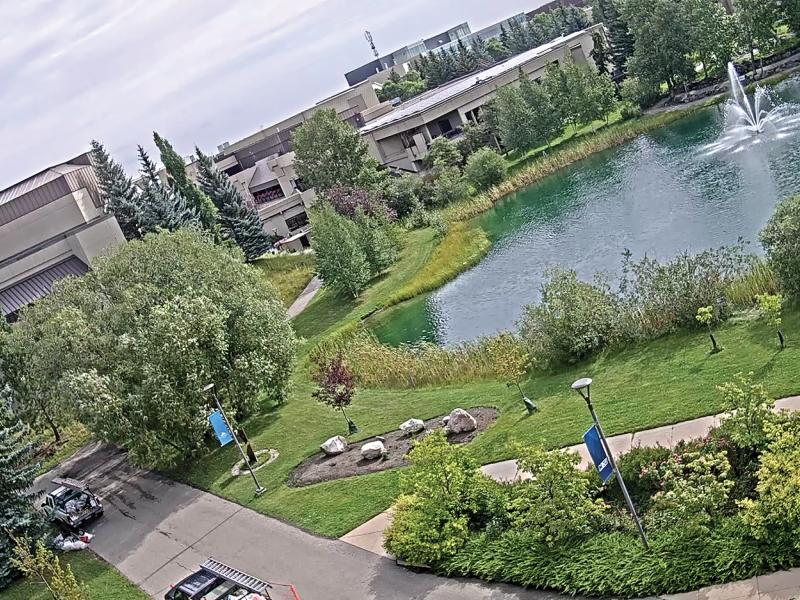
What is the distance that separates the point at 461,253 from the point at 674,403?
87.2ft

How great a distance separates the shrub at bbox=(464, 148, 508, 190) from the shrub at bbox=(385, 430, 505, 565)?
4158cm

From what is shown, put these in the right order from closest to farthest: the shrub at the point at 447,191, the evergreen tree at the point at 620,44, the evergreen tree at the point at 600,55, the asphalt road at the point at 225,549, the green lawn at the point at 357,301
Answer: the asphalt road at the point at 225,549, the green lawn at the point at 357,301, the shrub at the point at 447,191, the evergreen tree at the point at 620,44, the evergreen tree at the point at 600,55

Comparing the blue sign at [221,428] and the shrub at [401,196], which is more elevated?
the shrub at [401,196]

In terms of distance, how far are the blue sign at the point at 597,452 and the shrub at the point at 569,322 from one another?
360 inches

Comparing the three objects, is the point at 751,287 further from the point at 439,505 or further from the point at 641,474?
the point at 439,505

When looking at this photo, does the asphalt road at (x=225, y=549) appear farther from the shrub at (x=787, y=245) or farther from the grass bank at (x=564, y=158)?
the grass bank at (x=564, y=158)

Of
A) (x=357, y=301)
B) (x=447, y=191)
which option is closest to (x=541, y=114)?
(x=447, y=191)

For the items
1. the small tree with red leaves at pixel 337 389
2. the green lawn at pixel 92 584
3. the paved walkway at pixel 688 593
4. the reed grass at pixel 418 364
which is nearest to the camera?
the paved walkway at pixel 688 593

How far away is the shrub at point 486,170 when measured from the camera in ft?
181

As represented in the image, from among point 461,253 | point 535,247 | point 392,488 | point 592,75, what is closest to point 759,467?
point 392,488

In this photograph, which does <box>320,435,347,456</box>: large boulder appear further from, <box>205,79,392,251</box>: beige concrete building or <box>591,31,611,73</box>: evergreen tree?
<box>591,31,611,73</box>: evergreen tree

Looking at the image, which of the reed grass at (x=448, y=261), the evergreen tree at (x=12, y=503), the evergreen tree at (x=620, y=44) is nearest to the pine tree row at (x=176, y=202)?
the reed grass at (x=448, y=261)

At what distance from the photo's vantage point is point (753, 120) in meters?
45.5

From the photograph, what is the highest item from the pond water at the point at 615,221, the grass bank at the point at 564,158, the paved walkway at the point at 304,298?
the grass bank at the point at 564,158
